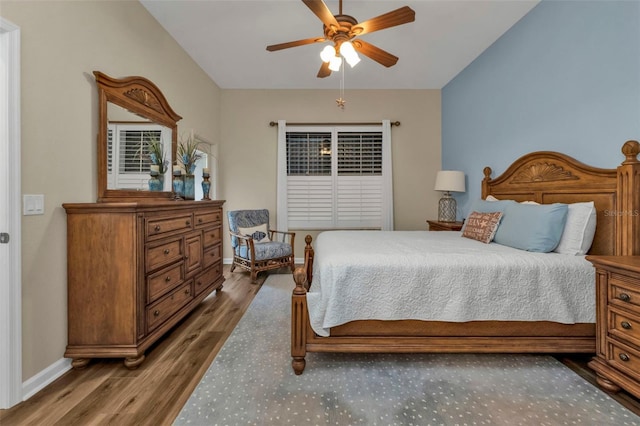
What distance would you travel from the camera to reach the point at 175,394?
1.64 metres

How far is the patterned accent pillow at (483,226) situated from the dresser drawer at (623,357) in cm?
105

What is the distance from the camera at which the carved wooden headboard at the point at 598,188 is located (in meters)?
1.89

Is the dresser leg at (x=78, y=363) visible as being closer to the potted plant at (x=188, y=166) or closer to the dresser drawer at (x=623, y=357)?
the potted plant at (x=188, y=166)

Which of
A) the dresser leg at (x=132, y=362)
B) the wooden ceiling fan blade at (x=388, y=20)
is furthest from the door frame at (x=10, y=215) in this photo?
the wooden ceiling fan blade at (x=388, y=20)

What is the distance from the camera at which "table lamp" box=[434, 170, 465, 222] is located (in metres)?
3.88

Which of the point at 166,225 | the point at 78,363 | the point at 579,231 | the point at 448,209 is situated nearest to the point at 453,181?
the point at 448,209

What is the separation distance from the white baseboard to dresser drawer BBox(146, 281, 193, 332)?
49 cm

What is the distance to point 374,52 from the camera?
97.2 inches

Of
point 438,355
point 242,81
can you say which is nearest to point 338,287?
point 438,355

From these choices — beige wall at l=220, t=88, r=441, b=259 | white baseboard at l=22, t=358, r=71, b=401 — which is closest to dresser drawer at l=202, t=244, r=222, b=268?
white baseboard at l=22, t=358, r=71, b=401

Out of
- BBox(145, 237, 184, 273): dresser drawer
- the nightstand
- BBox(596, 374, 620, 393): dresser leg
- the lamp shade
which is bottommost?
BBox(596, 374, 620, 393): dresser leg

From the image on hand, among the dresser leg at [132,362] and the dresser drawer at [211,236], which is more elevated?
the dresser drawer at [211,236]

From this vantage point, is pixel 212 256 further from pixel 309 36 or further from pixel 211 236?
pixel 309 36

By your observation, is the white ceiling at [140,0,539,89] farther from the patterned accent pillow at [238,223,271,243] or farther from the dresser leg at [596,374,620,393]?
the dresser leg at [596,374,620,393]
